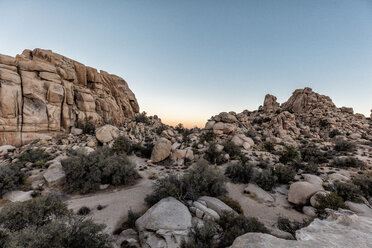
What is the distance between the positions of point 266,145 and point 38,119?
103 ft

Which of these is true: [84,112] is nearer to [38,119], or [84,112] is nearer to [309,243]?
[38,119]

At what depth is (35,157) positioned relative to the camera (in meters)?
12.8

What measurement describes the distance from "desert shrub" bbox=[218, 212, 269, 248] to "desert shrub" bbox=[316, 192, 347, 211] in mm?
4226

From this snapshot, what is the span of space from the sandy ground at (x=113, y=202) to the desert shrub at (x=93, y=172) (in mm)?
771

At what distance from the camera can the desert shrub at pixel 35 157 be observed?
1188cm

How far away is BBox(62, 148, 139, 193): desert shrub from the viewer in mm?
9352

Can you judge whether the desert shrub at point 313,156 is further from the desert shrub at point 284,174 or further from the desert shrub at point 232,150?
the desert shrub at point 232,150

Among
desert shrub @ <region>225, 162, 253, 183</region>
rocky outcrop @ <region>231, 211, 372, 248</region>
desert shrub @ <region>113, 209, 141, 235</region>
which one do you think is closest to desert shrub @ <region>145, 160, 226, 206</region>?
desert shrub @ <region>113, 209, 141, 235</region>

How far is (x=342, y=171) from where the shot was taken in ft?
37.4

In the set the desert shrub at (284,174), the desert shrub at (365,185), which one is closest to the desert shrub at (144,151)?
the desert shrub at (284,174)

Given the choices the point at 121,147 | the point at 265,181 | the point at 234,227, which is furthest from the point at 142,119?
the point at 234,227

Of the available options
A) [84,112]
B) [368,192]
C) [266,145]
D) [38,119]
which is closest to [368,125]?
[266,145]

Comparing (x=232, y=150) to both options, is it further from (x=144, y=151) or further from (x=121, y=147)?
(x=121, y=147)

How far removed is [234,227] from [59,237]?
5.62m
